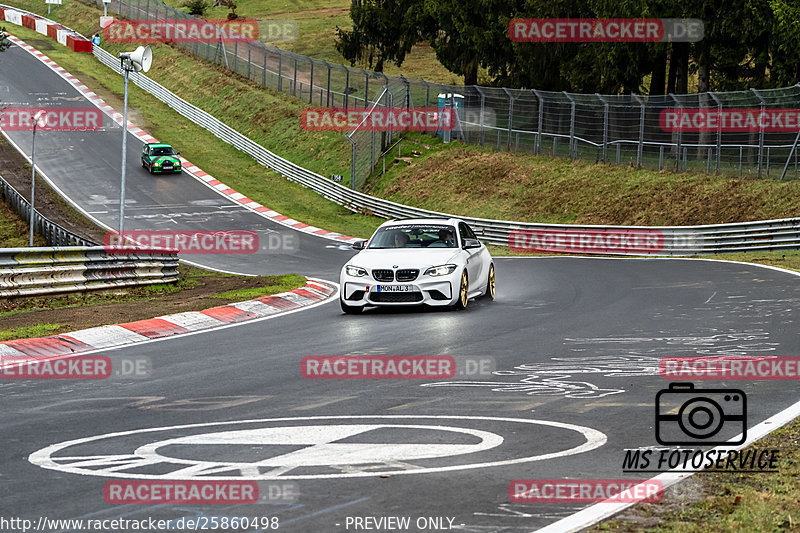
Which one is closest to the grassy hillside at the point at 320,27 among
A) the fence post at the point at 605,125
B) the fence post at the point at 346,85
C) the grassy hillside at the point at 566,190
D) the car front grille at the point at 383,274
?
the fence post at the point at 346,85

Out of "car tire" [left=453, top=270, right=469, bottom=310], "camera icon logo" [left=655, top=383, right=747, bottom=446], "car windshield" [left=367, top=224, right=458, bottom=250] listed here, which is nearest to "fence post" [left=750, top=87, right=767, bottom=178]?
"car windshield" [left=367, top=224, right=458, bottom=250]

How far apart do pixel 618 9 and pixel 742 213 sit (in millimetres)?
10893

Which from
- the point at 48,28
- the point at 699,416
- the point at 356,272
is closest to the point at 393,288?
the point at 356,272

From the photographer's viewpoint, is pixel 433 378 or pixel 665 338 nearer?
pixel 433 378

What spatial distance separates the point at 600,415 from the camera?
27.4 ft

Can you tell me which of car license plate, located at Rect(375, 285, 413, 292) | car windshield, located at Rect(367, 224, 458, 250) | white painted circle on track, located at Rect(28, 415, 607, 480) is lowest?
car license plate, located at Rect(375, 285, 413, 292)

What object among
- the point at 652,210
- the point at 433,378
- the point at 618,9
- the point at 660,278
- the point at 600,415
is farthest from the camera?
the point at 618,9

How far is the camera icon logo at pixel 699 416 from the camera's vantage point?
285 inches

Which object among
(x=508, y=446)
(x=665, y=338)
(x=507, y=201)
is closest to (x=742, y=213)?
(x=507, y=201)

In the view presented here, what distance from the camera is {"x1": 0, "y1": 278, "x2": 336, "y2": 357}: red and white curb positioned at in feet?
41.8

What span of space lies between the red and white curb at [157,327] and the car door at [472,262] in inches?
115

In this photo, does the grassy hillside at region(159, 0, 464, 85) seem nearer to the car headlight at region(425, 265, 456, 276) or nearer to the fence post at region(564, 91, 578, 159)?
the fence post at region(564, 91, 578, 159)

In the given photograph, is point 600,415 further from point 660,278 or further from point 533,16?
point 533,16

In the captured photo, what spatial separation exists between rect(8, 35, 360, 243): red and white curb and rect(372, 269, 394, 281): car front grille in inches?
491
